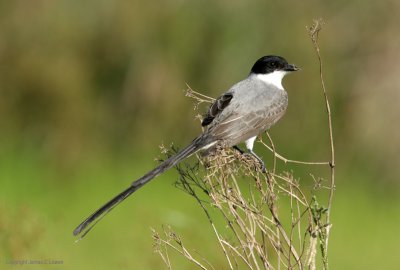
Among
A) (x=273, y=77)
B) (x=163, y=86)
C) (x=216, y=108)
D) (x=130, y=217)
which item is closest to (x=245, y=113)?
(x=216, y=108)

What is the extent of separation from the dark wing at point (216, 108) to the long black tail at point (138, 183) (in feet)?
0.98

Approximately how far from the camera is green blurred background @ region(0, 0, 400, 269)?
707 cm

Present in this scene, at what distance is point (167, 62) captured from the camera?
23.8ft

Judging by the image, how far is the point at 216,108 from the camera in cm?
439

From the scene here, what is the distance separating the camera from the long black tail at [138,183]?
3289 millimetres

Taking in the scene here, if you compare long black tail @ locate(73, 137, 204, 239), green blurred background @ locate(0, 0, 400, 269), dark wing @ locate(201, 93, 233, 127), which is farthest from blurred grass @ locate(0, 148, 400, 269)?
long black tail @ locate(73, 137, 204, 239)

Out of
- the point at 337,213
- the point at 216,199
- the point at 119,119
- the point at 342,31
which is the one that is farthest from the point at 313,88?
the point at 216,199

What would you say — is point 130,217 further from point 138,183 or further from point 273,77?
point 138,183

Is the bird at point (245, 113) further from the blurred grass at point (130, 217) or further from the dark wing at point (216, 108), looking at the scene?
the blurred grass at point (130, 217)

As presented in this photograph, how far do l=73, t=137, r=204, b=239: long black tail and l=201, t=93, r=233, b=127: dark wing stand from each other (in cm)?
30

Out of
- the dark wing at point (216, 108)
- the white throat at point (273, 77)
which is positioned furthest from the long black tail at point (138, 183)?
the white throat at point (273, 77)

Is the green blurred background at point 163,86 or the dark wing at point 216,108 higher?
the green blurred background at point 163,86

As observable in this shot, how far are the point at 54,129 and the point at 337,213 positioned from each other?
2234 millimetres

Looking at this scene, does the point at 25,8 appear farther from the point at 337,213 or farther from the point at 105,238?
the point at 337,213
